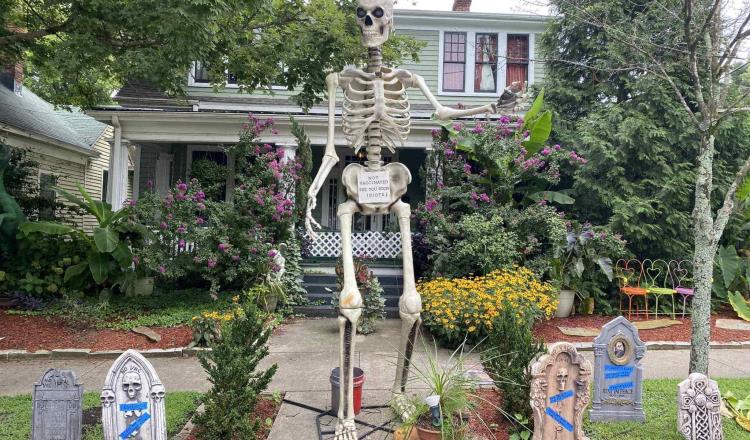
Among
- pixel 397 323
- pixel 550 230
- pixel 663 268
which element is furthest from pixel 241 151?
pixel 663 268

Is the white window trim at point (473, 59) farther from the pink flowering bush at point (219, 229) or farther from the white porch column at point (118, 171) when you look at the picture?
the white porch column at point (118, 171)

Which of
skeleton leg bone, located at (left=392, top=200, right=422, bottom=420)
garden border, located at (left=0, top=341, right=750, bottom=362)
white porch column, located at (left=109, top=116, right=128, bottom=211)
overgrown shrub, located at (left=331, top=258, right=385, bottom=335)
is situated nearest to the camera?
skeleton leg bone, located at (left=392, top=200, right=422, bottom=420)

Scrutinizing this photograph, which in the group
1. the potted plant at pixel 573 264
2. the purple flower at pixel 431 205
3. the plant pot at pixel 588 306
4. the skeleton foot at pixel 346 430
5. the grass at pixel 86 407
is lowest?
the grass at pixel 86 407

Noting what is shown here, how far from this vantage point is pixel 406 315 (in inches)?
153

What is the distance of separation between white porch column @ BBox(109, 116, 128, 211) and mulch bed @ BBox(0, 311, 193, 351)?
133 inches

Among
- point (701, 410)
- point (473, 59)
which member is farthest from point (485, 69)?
point (701, 410)

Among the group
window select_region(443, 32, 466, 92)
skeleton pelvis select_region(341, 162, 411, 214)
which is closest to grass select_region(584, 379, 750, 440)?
skeleton pelvis select_region(341, 162, 411, 214)

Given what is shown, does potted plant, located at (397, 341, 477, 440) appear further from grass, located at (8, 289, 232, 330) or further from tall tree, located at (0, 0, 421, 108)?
grass, located at (8, 289, 232, 330)

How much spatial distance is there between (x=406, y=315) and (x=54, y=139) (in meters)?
13.8

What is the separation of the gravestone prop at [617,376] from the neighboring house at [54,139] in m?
12.7

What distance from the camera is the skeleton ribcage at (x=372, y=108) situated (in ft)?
13.3

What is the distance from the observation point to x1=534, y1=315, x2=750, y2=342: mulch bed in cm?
698

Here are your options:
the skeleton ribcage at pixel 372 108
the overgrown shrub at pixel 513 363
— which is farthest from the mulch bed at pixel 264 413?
the skeleton ribcage at pixel 372 108

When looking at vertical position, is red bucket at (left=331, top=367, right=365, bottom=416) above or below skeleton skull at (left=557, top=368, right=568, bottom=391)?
below
